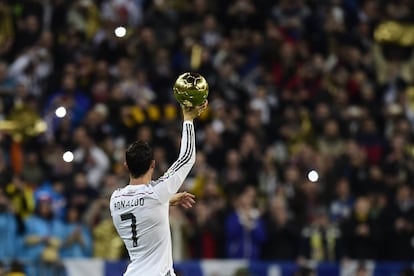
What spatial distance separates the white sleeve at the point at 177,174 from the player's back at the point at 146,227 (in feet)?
0.21

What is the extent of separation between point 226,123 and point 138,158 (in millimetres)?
9928

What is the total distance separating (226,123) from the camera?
19562 mm

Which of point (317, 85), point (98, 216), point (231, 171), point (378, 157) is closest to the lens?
point (98, 216)

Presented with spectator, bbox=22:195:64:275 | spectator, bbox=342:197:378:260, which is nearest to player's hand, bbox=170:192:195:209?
spectator, bbox=22:195:64:275

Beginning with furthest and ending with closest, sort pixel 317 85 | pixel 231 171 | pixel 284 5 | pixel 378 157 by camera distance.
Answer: pixel 284 5, pixel 317 85, pixel 378 157, pixel 231 171

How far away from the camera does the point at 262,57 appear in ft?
71.7

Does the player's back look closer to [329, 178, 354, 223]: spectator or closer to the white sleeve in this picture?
the white sleeve

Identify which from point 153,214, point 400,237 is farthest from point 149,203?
point 400,237

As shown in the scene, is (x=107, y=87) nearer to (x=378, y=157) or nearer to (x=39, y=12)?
(x=39, y=12)

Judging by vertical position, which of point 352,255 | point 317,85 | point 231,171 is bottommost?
point 352,255

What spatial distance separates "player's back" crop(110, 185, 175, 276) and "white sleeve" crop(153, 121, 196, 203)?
0.21 ft

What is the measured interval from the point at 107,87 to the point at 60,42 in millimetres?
1544

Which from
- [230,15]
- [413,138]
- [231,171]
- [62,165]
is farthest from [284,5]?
[62,165]

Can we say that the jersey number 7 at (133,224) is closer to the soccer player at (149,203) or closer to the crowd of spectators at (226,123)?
the soccer player at (149,203)
